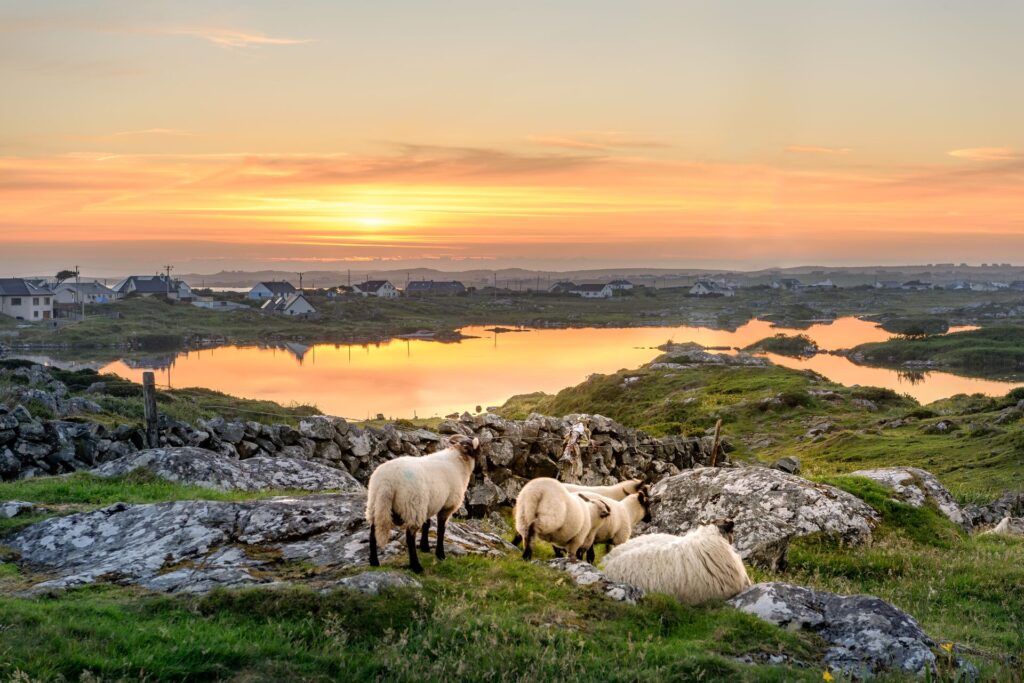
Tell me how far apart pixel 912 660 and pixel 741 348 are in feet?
372

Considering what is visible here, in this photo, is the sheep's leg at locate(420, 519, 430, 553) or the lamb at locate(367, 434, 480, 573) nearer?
the lamb at locate(367, 434, 480, 573)

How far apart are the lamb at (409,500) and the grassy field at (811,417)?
20224mm

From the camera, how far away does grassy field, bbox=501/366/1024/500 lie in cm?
3312

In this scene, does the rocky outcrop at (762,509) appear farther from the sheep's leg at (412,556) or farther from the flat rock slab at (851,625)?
the sheep's leg at (412,556)

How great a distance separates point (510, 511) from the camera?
18.9m

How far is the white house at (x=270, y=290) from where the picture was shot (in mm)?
185375

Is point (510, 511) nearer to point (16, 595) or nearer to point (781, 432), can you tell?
point (16, 595)

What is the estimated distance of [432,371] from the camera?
8050 cm

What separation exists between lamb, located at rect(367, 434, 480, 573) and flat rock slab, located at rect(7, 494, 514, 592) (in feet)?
1.65

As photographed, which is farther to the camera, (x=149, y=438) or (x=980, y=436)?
(x=980, y=436)

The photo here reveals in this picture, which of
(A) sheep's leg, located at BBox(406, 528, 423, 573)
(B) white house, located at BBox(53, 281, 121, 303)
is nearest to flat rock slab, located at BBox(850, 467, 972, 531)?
(A) sheep's leg, located at BBox(406, 528, 423, 573)

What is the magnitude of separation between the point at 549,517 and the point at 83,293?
173m

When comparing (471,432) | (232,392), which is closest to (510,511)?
(471,432)

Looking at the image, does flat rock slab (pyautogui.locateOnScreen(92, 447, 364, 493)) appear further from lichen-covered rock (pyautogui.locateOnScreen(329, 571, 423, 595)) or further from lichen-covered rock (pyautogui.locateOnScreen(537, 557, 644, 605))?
lichen-covered rock (pyautogui.locateOnScreen(329, 571, 423, 595))
